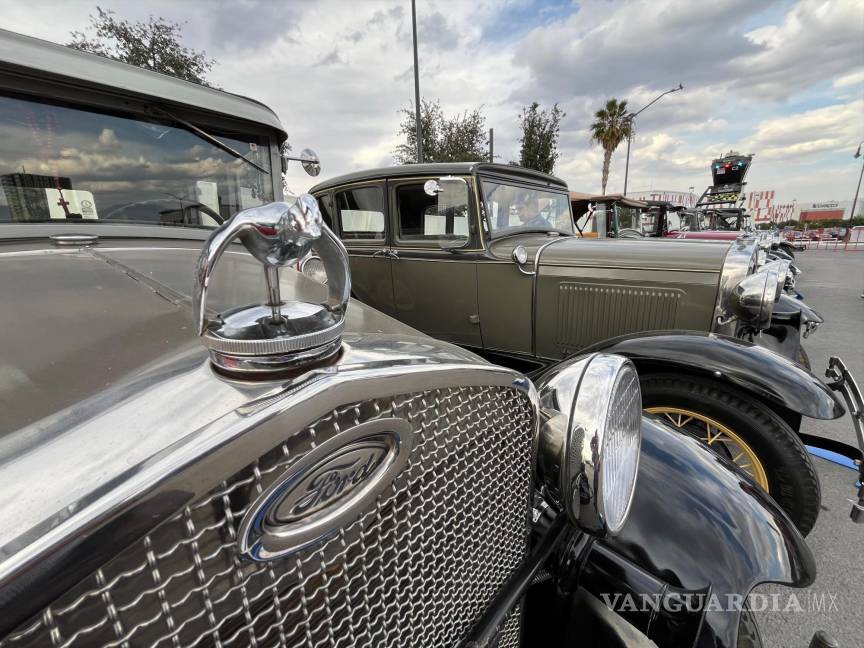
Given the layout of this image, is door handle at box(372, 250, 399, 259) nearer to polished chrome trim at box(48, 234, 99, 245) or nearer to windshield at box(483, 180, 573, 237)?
windshield at box(483, 180, 573, 237)

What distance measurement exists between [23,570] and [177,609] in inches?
8.0

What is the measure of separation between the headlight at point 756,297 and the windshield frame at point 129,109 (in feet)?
9.50

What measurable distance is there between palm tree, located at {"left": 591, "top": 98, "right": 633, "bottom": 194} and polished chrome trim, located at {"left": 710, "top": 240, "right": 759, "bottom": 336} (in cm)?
2291

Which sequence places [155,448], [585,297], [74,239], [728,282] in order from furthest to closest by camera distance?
[585,297] → [728,282] → [74,239] → [155,448]

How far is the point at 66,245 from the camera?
146 centimetres

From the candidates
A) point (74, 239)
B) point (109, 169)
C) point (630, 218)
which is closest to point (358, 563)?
point (74, 239)

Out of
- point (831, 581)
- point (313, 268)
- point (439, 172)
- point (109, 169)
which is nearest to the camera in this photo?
point (109, 169)

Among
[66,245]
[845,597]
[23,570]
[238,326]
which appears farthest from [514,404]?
[845,597]

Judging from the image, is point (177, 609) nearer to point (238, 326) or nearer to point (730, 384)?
point (238, 326)

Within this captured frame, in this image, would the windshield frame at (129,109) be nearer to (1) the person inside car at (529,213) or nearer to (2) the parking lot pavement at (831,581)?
(1) the person inside car at (529,213)

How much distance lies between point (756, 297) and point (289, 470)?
2.99 metres

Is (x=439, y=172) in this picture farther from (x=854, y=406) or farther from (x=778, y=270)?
(x=854, y=406)

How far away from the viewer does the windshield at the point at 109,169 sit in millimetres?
1481

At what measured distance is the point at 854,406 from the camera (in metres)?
2.09
